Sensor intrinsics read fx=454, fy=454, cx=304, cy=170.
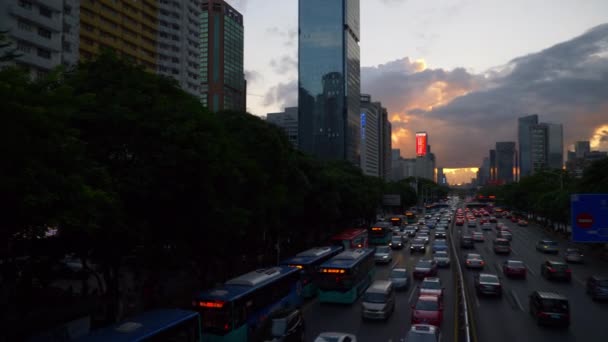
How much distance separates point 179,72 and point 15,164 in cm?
8987

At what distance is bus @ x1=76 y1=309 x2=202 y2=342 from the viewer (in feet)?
42.9

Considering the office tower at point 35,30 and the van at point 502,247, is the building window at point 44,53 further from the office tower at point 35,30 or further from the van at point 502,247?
Result: the van at point 502,247

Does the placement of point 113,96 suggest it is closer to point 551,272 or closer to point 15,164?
point 15,164

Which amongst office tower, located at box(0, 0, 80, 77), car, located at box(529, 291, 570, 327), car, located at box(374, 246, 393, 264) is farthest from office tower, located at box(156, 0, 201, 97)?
car, located at box(529, 291, 570, 327)

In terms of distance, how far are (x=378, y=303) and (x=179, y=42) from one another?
87.6 meters

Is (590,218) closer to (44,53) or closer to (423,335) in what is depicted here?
(423,335)

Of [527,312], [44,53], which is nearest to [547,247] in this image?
[527,312]

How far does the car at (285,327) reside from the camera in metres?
17.7

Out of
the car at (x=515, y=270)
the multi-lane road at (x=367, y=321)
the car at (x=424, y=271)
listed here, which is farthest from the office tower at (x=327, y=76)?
the multi-lane road at (x=367, y=321)

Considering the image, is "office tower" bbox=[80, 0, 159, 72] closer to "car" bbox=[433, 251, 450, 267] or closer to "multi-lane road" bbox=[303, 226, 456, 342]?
"car" bbox=[433, 251, 450, 267]

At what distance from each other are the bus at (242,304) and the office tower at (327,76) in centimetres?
15472

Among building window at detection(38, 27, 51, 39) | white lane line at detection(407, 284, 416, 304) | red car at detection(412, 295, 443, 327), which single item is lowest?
white lane line at detection(407, 284, 416, 304)

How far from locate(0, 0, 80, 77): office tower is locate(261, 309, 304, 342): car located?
4418 centimetres

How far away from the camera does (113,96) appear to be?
20.0 meters
